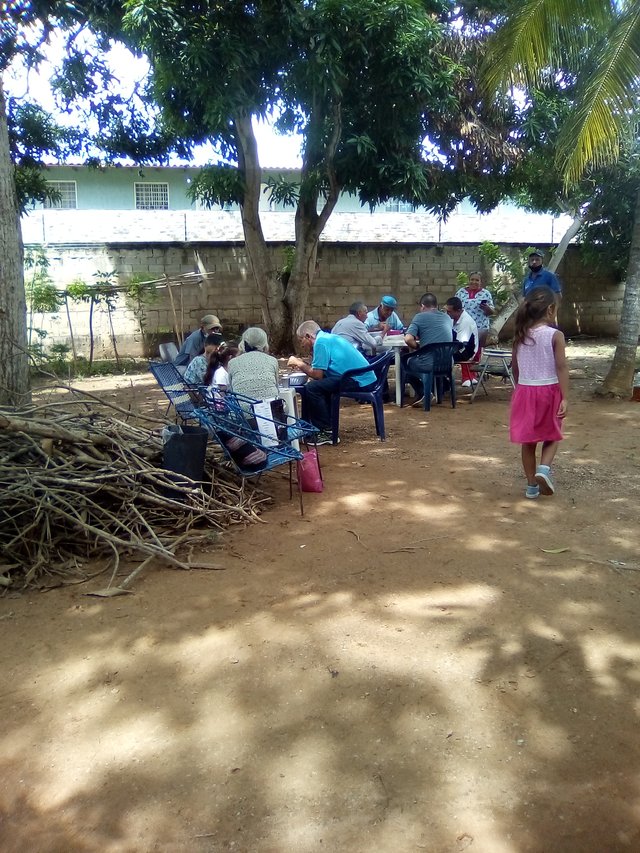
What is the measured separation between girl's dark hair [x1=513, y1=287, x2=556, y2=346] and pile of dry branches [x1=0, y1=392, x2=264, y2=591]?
7.13 feet

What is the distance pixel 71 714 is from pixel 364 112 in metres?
9.51

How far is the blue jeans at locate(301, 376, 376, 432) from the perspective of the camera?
21.5 ft

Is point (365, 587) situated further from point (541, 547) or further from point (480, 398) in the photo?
point (480, 398)

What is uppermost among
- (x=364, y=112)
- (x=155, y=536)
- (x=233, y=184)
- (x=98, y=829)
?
(x=364, y=112)

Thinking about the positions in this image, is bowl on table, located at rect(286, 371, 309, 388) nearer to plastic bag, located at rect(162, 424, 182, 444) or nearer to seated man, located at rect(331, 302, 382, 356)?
seated man, located at rect(331, 302, 382, 356)

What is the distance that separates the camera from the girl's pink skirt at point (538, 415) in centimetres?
492

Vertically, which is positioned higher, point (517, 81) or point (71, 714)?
point (517, 81)

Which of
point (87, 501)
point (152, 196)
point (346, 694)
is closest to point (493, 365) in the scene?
point (87, 501)

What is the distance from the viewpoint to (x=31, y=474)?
13.6 feet

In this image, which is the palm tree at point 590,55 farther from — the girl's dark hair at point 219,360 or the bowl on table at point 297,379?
the girl's dark hair at point 219,360

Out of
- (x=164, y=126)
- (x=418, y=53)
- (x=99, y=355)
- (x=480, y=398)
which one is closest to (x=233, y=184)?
(x=164, y=126)

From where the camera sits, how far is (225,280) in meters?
14.5

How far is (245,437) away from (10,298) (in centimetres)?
214

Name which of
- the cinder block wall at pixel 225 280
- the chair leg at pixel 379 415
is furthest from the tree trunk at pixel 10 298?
the cinder block wall at pixel 225 280
